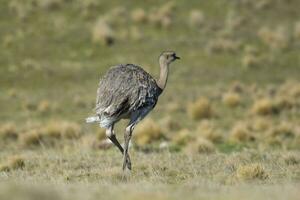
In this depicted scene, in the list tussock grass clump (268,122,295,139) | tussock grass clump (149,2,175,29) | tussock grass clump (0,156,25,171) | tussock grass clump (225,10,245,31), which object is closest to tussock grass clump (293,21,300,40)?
tussock grass clump (225,10,245,31)

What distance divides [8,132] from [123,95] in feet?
38.5

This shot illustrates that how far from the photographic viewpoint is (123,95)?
13.1 meters

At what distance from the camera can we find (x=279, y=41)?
124 feet

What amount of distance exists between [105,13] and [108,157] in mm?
26556

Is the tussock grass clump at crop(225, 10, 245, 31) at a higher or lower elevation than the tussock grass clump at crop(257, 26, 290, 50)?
higher

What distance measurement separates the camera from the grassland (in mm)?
12055

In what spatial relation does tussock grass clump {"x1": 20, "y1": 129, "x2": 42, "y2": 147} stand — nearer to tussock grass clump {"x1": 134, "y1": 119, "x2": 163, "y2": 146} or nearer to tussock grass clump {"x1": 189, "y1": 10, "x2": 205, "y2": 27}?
tussock grass clump {"x1": 134, "y1": 119, "x2": 163, "y2": 146}

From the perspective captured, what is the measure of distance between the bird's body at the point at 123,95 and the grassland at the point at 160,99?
36.4 inches

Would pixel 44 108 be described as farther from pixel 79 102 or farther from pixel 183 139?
pixel 183 139

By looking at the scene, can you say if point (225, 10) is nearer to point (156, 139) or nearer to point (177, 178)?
point (156, 139)

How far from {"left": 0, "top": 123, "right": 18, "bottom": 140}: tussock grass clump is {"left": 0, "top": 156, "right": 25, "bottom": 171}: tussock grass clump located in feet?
28.4

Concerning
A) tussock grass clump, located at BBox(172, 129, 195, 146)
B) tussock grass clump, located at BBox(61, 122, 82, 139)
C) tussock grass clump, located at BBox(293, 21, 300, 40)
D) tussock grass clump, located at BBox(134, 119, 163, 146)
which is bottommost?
tussock grass clump, located at BBox(172, 129, 195, 146)

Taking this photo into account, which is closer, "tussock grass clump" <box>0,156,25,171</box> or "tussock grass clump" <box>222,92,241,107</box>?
"tussock grass clump" <box>0,156,25,171</box>

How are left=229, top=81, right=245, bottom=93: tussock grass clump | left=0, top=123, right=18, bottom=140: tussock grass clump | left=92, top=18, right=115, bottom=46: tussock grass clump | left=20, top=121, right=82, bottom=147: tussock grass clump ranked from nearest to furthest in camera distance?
1. left=20, top=121, right=82, bottom=147: tussock grass clump
2. left=0, top=123, right=18, bottom=140: tussock grass clump
3. left=229, top=81, right=245, bottom=93: tussock grass clump
4. left=92, top=18, right=115, bottom=46: tussock grass clump
